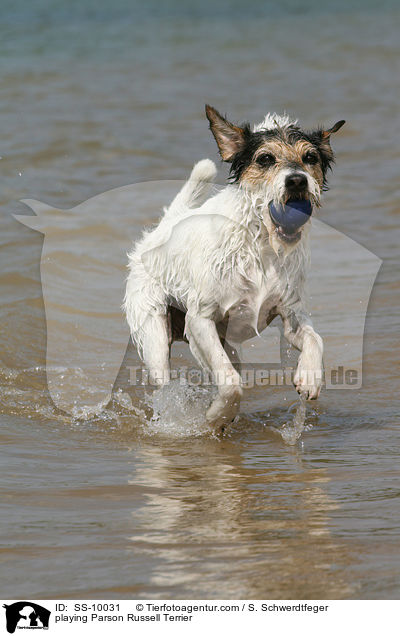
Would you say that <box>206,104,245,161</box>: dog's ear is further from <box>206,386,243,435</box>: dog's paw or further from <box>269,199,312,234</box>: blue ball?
<box>206,386,243,435</box>: dog's paw

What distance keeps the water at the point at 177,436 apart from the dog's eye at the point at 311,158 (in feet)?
4.90

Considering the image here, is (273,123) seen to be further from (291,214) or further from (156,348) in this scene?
(156,348)

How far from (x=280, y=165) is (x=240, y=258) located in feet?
1.93

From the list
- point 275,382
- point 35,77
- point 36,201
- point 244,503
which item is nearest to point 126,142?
point 36,201

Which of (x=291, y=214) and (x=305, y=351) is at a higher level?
(x=291, y=214)

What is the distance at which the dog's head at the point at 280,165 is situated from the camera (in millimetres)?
5184

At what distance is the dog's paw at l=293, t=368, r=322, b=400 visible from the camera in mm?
5379

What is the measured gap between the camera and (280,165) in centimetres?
523

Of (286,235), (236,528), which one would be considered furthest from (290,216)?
(236,528)

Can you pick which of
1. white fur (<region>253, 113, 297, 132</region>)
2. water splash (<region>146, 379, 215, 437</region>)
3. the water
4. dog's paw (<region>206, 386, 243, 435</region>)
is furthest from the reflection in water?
white fur (<region>253, 113, 297, 132</region>)

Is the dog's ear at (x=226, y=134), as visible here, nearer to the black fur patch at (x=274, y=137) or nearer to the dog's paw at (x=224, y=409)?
the black fur patch at (x=274, y=137)
